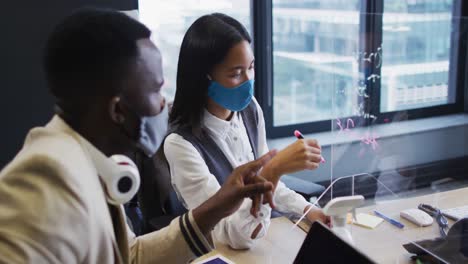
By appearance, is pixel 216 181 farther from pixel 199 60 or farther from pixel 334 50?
pixel 334 50

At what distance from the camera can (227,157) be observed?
1716 millimetres

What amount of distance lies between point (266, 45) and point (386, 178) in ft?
4.44

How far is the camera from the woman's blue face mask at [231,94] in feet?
5.36

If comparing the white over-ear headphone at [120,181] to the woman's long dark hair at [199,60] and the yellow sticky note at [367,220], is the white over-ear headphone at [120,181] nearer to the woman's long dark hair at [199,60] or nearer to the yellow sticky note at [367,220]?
the woman's long dark hair at [199,60]

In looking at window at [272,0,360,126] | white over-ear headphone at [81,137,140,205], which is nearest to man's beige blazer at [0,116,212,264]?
white over-ear headphone at [81,137,140,205]

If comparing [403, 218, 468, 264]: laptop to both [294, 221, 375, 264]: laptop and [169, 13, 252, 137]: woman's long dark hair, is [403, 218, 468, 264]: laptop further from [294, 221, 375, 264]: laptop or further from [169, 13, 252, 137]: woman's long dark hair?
[169, 13, 252, 137]: woman's long dark hair

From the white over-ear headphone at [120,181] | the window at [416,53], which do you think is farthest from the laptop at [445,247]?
the window at [416,53]

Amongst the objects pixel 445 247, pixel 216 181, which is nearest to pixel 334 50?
pixel 216 181

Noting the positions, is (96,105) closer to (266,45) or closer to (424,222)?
(424,222)

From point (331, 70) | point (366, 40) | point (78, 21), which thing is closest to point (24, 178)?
point (78, 21)

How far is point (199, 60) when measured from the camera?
1.62 metres

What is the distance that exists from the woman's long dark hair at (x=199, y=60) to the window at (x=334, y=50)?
50.0 inches

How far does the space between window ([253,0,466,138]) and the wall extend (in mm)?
1318

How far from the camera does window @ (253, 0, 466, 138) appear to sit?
2930 mm
